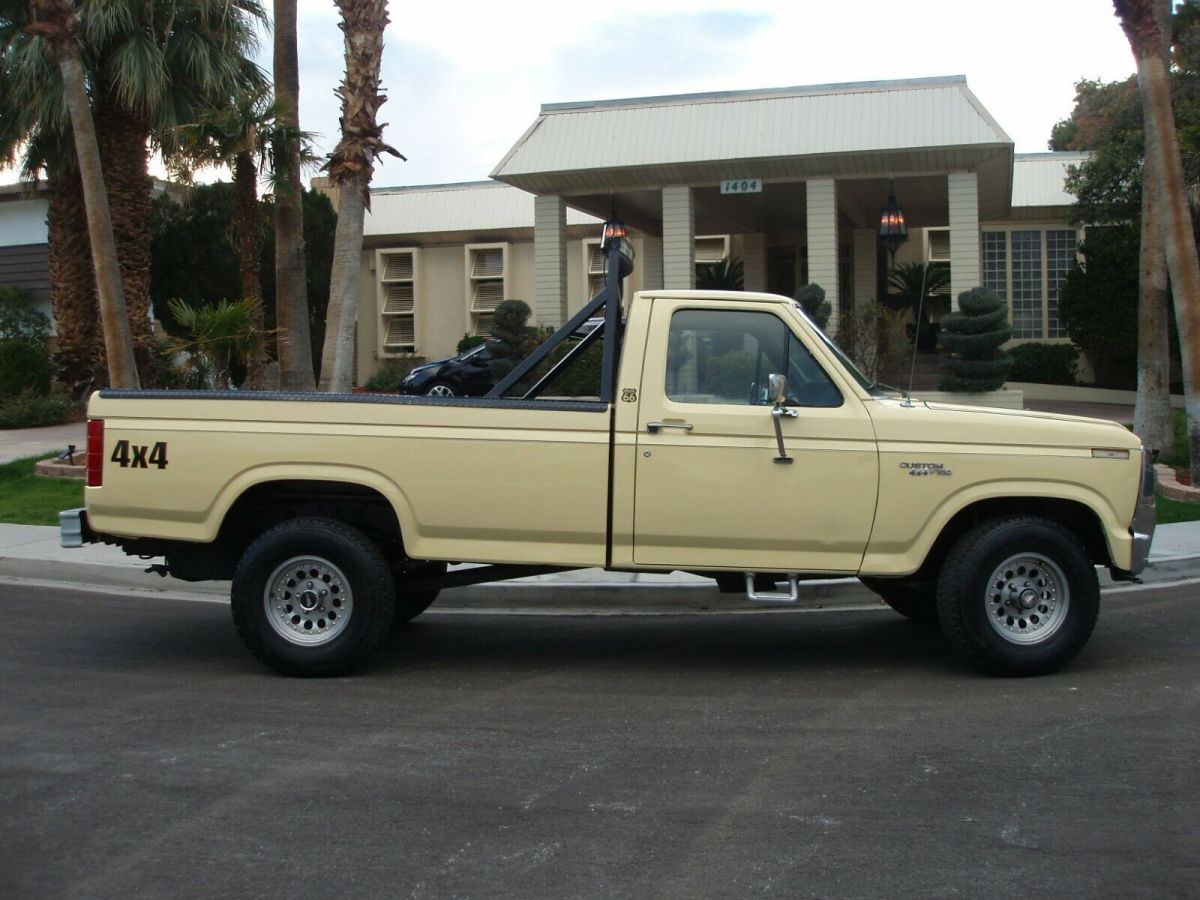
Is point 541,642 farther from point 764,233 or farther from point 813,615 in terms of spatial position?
point 764,233

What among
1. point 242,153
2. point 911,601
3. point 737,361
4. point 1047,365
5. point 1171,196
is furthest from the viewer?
point 1047,365

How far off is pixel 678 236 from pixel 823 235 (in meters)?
2.78

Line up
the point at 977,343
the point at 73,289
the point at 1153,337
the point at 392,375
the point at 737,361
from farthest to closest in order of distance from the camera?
the point at 392,375
the point at 73,289
the point at 977,343
the point at 1153,337
the point at 737,361

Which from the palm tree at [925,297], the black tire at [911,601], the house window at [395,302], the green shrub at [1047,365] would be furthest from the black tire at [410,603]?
the house window at [395,302]

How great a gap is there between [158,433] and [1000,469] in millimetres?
4831

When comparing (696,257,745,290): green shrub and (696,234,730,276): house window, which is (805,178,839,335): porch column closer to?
(696,257,745,290): green shrub

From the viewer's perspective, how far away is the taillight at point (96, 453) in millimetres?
7504

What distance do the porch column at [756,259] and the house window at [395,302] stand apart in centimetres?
893

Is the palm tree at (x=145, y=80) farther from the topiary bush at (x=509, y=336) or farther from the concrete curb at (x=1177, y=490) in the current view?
the concrete curb at (x=1177, y=490)

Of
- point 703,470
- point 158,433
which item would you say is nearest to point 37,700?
point 158,433

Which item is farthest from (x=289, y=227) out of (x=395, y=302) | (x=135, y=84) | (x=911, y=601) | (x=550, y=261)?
(x=395, y=302)

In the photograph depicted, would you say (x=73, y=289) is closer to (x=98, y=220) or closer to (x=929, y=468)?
(x=98, y=220)

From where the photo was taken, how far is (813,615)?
9.59m

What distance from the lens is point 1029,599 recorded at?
731cm
